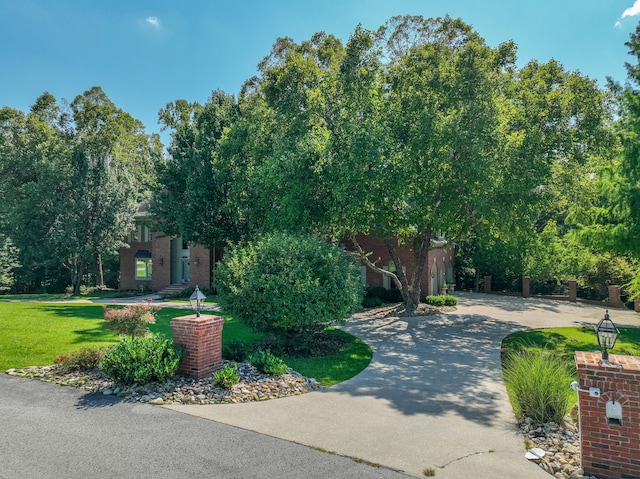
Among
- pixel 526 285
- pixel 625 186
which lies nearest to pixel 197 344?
pixel 625 186

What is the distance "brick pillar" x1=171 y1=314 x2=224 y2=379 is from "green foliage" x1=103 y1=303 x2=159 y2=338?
5.56 feet

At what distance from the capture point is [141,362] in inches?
317

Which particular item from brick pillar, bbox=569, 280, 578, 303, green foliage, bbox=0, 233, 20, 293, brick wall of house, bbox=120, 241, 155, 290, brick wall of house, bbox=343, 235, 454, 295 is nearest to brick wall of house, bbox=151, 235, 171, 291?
brick wall of house, bbox=120, 241, 155, 290

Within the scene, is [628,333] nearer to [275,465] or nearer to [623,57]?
[623,57]

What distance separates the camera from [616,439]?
16.5 ft

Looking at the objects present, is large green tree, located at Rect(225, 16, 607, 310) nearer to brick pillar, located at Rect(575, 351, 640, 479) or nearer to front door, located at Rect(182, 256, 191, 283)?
brick pillar, located at Rect(575, 351, 640, 479)

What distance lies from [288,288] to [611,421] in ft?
23.3

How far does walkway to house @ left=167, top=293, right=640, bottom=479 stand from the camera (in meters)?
5.53

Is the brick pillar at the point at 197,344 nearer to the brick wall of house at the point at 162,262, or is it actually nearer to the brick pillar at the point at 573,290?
the brick pillar at the point at 573,290

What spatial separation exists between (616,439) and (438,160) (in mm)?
11650

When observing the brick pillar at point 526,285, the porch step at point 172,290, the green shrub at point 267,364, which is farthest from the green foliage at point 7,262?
the brick pillar at point 526,285

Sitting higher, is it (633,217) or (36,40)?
(36,40)

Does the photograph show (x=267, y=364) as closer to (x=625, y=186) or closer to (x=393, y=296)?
(x=625, y=186)

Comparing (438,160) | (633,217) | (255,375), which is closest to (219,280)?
(255,375)
